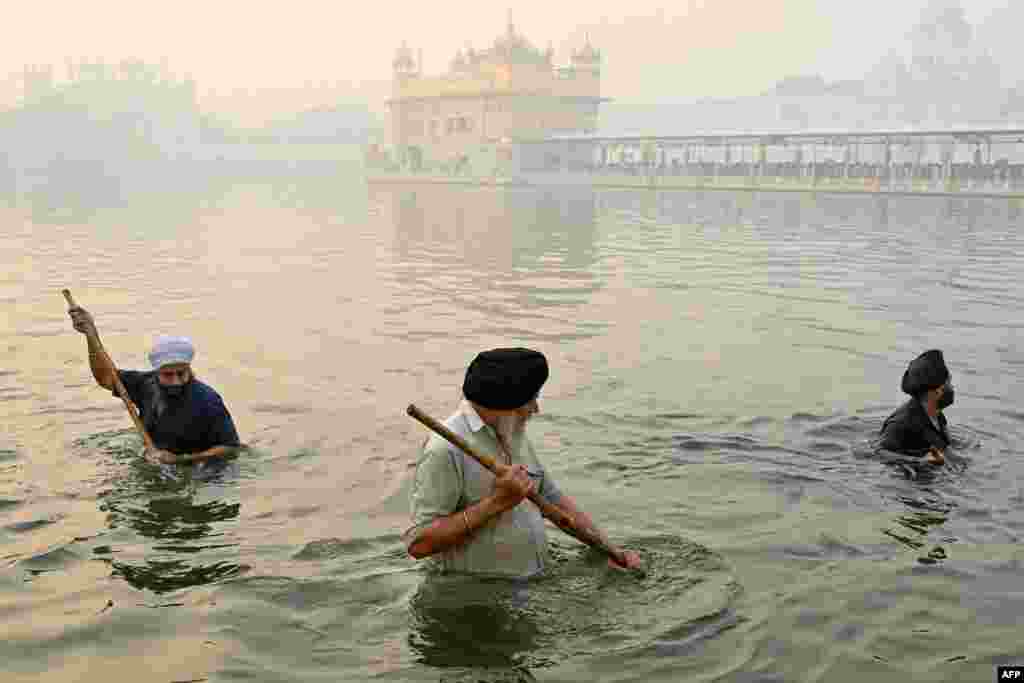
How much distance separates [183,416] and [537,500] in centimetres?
298

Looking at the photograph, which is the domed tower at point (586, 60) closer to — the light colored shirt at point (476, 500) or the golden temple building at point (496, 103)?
the golden temple building at point (496, 103)

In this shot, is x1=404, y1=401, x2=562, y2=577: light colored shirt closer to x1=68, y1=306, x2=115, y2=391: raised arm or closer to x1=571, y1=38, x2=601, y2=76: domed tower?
x1=68, y1=306, x2=115, y2=391: raised arm

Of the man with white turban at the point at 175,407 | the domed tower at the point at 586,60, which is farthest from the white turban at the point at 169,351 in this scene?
the domed tower at the point at 586,60

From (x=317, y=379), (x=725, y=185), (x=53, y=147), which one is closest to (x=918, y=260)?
(x=317, y=379)

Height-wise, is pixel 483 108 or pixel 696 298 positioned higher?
pixel 483 108

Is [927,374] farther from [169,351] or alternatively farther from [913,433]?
[169,351]

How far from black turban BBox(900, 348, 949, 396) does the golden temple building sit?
60253 mm

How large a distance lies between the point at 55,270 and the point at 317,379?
A: 1104 cm

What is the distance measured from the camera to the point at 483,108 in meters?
69.8

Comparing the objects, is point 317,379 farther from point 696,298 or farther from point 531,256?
point 531,256

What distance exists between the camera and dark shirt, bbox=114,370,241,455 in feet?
19.6

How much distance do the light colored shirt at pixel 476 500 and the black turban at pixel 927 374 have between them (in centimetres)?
293

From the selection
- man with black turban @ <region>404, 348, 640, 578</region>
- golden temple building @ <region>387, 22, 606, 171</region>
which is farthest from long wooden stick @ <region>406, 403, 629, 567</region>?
golden temple building @ <region>387, 22, 606, 171</region>

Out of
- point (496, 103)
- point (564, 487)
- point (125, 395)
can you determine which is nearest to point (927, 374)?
point (564, 487)
